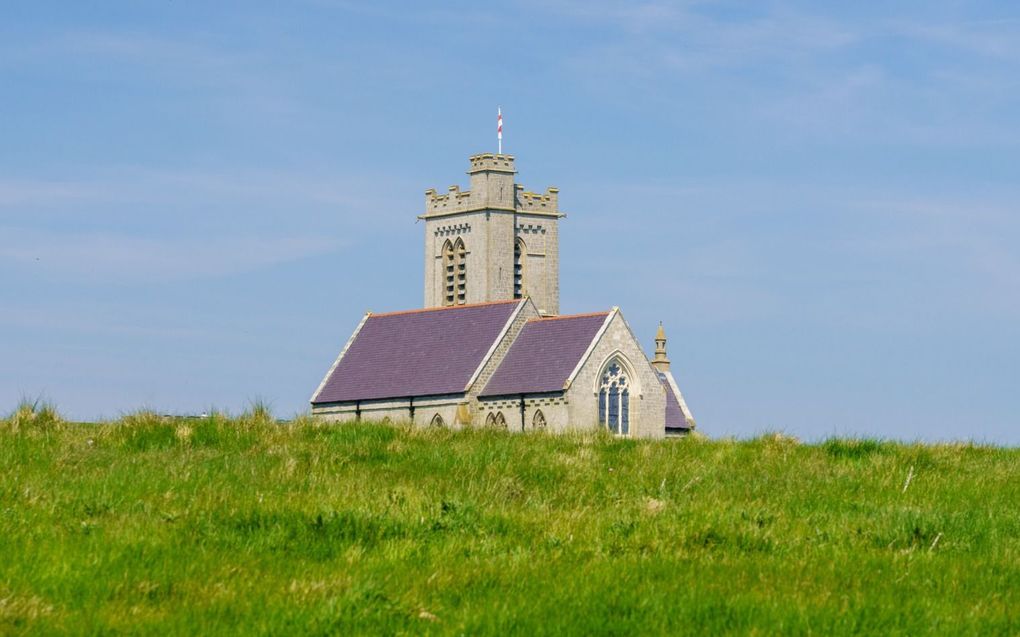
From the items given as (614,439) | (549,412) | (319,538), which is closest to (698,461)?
(614,439)

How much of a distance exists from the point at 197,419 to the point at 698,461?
6565mm

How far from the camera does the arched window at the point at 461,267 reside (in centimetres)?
10825

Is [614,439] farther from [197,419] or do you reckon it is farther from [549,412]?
[549,412]

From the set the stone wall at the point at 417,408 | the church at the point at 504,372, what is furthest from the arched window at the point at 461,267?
the stone wall at the point at 417,408

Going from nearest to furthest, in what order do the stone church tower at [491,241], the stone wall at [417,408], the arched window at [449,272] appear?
the stone wall at [417,408], the stone church tower at [491,241], the arched window at [449,272]

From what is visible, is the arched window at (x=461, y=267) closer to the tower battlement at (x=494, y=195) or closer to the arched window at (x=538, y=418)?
the tower battlement at (x=494, y=195)

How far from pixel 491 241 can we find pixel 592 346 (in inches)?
1332

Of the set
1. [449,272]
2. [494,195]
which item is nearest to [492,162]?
[494,195]

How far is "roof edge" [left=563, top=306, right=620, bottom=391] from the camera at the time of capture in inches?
2859

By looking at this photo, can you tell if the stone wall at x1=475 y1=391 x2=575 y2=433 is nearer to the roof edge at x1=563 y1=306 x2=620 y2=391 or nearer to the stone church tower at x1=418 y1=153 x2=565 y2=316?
the roof edge at x1=563 y1=306 x2=620 y2=391

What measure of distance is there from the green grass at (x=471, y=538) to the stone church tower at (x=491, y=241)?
8900cm

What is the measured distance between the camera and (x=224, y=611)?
958 centimetres

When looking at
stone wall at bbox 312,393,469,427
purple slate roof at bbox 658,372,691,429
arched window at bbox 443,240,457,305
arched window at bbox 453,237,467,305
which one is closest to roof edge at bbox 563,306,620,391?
stone wall at bbox 312,393,469,427

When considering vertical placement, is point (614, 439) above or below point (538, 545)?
above
